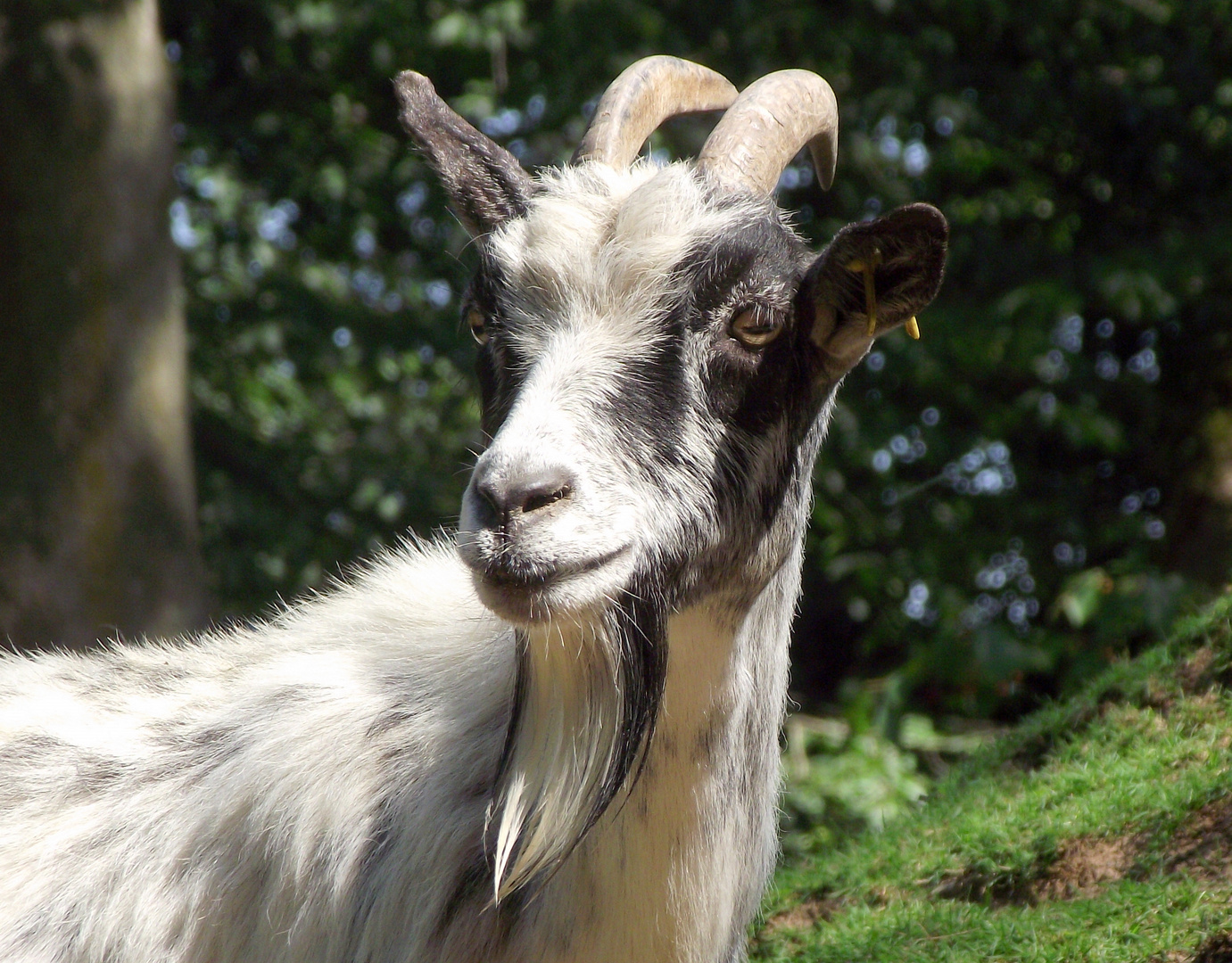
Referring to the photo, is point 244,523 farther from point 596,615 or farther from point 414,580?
point 596,615

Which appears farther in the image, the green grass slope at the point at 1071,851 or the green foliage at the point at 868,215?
the green foliage at the point at 868,215

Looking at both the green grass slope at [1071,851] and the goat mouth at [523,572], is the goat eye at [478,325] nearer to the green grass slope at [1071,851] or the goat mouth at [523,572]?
the goat mouth at [523,572]

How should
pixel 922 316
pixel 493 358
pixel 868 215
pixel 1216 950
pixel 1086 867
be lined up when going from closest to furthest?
pixel 493 358 < pixel 1216 950 < pixel 1086 867 < pixel 922 316 < pixel 868 215

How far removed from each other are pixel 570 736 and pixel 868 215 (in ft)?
19.8

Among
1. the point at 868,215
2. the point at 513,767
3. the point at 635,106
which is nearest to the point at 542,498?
the point at 513,767

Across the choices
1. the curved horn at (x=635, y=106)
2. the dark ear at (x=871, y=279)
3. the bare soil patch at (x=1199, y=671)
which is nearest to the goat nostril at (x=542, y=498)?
the dark ear at (x=871, y=279)

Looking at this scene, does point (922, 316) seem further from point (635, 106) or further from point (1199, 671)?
point (635, 106)

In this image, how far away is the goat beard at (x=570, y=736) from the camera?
2.65 m

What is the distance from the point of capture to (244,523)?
8.08 m

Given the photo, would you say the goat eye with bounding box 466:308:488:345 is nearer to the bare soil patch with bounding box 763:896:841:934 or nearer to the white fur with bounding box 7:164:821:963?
the white fur with bounding box 7:164:821:963

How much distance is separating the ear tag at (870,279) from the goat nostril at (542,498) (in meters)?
0.82

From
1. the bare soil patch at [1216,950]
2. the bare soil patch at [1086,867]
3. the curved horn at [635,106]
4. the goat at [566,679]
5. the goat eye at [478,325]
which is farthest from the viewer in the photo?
the bare soil patch at [1086,867]

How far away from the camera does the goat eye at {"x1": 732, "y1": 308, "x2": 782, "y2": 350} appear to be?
8.98 feet

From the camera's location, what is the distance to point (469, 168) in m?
3.18
